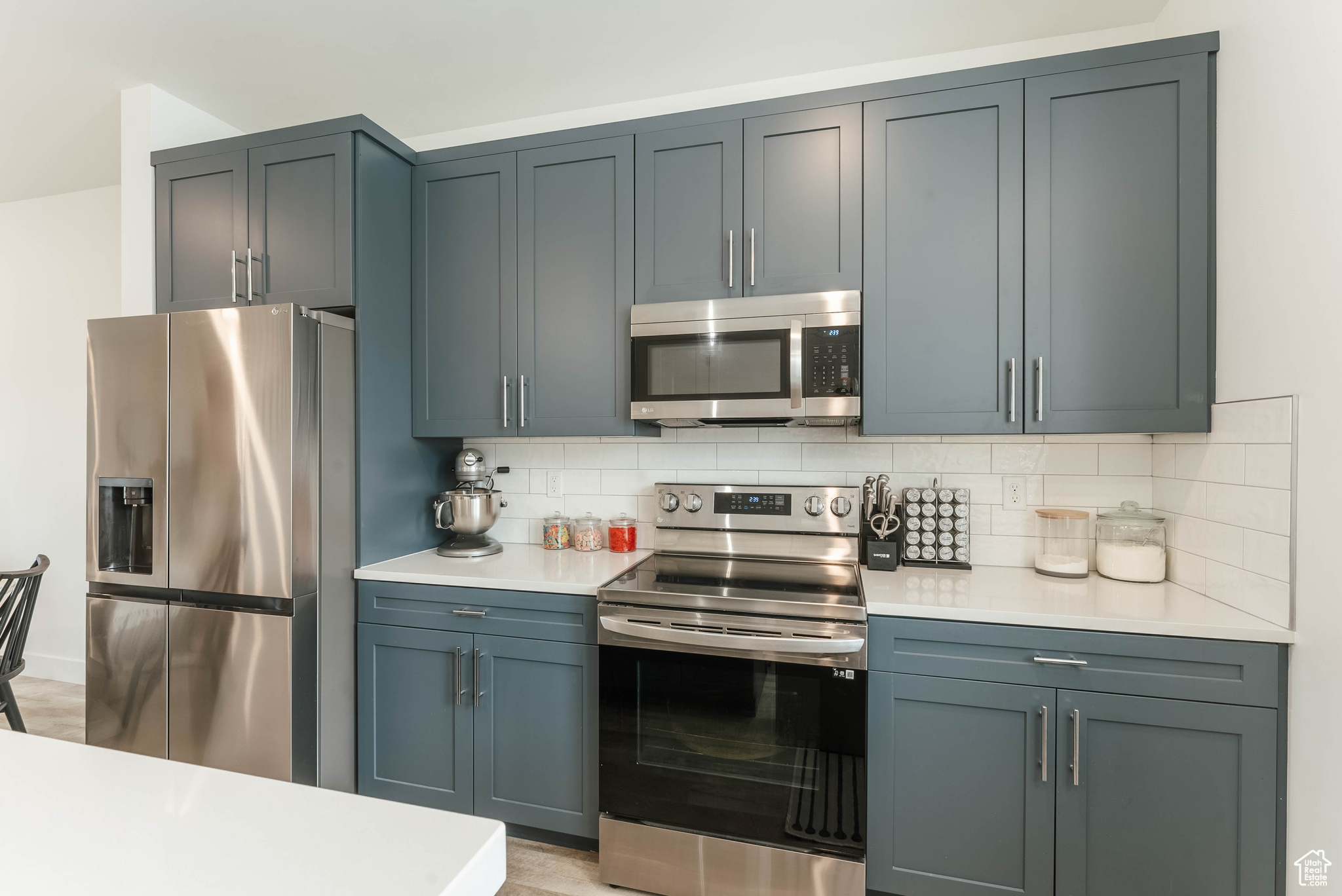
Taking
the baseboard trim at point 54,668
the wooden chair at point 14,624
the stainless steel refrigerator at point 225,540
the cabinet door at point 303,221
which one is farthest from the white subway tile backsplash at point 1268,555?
the baseboard trim at point 54,668

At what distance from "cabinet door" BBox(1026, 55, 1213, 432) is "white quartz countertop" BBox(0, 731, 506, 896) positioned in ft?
6.23

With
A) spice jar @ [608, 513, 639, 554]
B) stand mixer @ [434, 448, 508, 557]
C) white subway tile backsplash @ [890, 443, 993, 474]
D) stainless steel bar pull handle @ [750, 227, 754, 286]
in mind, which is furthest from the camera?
spice jar @ [608, 513, 639, 554]

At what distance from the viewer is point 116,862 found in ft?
1.86

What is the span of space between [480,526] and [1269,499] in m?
2.34

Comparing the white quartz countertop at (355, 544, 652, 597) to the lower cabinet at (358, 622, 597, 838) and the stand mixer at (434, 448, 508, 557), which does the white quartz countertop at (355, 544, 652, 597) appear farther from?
the lower cabinet at (358, 622, 597, 838)

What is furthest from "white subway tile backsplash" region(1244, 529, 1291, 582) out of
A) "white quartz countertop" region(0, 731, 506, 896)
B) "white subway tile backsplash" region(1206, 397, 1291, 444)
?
"white quartz countertop" region(0, 731, 506, 896)

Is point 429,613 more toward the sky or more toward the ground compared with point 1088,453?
more toward the ground

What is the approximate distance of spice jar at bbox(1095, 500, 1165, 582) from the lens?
1.91m

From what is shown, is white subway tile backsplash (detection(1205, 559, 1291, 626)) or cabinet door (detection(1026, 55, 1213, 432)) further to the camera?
cabinet door (detection(1026, 55, 1213, 432))

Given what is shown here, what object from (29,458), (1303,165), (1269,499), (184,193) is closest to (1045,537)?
(1269,499)

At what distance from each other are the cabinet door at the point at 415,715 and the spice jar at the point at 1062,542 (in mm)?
1911

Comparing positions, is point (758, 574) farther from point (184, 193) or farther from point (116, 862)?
point (184, 193)

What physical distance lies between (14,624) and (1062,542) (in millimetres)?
4105

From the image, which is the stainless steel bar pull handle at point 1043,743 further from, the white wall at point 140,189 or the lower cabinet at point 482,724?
the white wall at point 140,189
